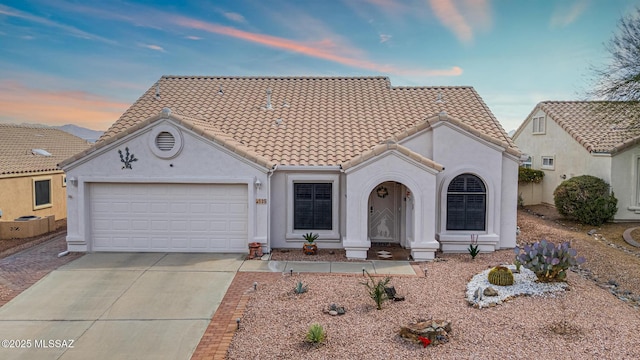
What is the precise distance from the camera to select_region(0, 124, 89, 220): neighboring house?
18.7 meters

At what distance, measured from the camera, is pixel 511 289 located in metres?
9.71

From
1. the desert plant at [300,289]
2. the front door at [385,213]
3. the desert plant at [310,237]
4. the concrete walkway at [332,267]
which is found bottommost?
the concrete walkway at [332,267]

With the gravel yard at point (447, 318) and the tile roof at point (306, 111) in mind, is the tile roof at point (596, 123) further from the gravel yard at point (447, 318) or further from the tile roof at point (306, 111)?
the gravel yard at point (447, 318)

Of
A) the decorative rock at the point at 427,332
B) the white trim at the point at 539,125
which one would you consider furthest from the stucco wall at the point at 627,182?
the decorative rock at the point at 427,332

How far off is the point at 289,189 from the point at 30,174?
14.9m

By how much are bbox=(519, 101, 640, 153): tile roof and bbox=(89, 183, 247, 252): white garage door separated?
1639 centimetres

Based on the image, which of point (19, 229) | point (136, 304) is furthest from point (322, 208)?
point (19, 229)

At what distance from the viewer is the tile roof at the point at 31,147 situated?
19828 mm

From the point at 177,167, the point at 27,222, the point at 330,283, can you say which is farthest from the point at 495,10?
the point at 27,222

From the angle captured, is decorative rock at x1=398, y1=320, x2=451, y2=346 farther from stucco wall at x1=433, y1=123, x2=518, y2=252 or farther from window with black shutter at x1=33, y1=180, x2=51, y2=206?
window with black shutter at x1=33, y1=180, x2=51, y2=206

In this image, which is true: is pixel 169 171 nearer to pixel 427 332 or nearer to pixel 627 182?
pixel 427 332

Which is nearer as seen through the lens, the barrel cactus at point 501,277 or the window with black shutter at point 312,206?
the barrel cactus at point 501,277

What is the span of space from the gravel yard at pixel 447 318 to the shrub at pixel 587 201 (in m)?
7.26

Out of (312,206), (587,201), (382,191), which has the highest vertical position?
(382,191)
